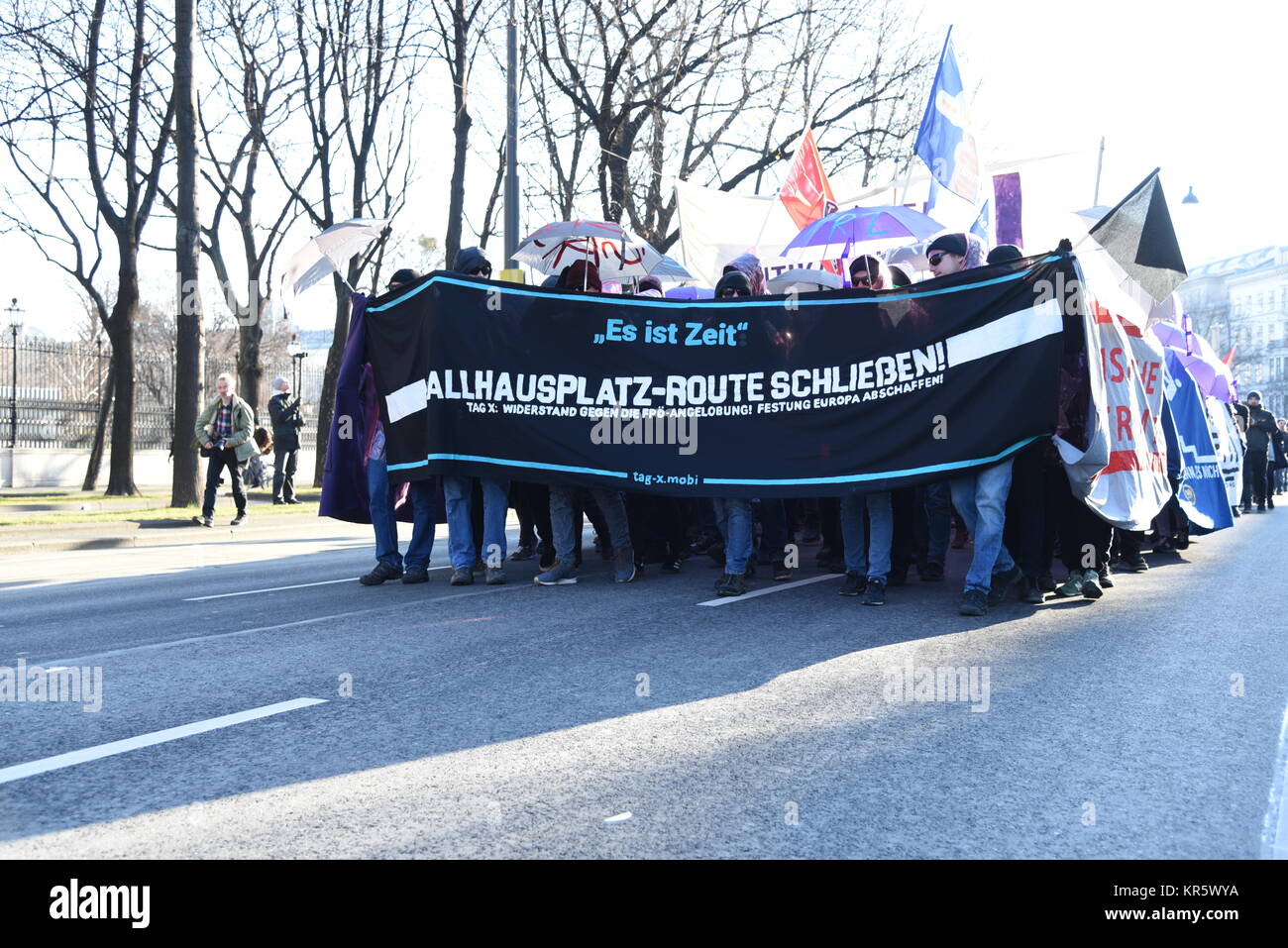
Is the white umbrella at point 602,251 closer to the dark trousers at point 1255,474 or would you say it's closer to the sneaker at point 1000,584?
the sneaker at point 1000,584

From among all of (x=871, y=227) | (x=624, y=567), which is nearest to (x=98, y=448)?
(x=871, y=227)

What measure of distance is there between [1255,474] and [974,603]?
17.4m

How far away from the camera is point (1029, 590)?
812 cm

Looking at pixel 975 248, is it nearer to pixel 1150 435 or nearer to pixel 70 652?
pixel 1150 435

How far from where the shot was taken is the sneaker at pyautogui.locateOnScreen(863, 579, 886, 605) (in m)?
7.88

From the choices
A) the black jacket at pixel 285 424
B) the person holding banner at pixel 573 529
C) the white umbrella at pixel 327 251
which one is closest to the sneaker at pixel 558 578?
the person holding banner at pixel 573 529

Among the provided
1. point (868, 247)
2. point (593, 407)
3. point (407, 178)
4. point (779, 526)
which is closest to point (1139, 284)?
point (779, 526)

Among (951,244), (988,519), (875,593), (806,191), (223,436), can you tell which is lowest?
(875,593)

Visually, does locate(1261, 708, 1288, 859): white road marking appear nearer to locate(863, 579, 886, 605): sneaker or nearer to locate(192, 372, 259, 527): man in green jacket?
locate(863, 579, 886, 605): sneaker

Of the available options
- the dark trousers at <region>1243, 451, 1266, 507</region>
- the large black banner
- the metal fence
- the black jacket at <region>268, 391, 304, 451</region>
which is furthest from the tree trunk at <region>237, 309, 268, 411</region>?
the dark trousers at <region>1243, 451, 1266, 507</region>

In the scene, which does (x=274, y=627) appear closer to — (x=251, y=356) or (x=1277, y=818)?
(x=1277, y=818)

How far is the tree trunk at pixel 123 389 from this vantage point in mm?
22156

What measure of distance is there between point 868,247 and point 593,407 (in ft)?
20.8

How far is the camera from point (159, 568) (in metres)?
11.4
